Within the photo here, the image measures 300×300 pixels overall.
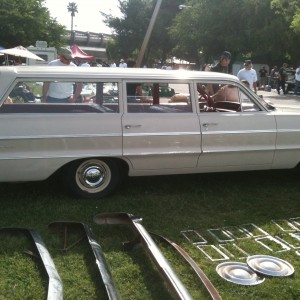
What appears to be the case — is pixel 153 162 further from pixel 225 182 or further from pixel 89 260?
pixel 89 260

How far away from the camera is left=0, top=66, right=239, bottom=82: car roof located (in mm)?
4867

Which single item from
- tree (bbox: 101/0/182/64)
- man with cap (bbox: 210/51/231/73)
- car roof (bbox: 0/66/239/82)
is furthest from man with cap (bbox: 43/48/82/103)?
tree (bbox: 101/0/182/64)

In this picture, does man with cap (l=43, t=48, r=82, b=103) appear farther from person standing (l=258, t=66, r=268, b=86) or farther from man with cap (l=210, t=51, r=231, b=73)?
person standing (l=258, t=66, r=268, b=86)

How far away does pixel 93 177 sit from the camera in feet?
17.1

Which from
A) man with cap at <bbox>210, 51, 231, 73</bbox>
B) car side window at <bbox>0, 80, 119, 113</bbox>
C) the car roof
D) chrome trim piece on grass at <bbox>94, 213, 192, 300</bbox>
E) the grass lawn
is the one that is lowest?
the grass lawn

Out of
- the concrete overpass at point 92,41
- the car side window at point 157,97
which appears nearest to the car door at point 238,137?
the car side window at point 157,97

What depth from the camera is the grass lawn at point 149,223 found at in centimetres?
342

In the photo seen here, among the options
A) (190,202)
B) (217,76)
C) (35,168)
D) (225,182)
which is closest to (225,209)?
(190,202)

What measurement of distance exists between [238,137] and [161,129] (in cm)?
102

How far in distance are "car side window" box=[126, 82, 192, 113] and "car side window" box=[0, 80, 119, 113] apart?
213mm

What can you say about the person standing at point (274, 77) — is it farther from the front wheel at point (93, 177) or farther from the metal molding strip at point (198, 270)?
the metal molding strip at point (198, 270)

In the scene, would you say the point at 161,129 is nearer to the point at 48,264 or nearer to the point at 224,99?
the point at 224,99

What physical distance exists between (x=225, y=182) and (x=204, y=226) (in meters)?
1.57

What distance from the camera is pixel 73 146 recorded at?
493 centimetres
